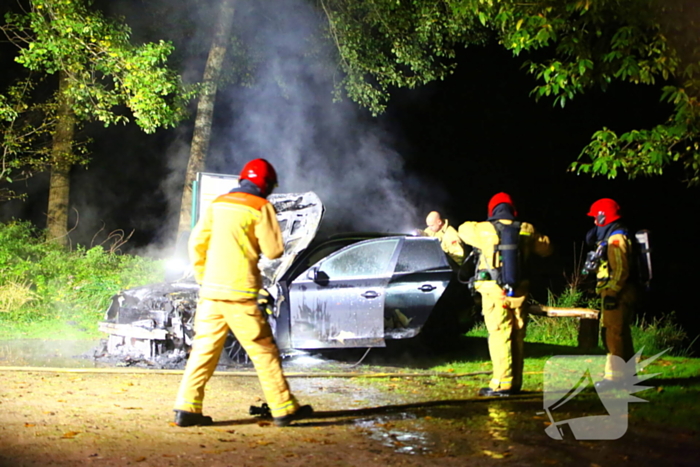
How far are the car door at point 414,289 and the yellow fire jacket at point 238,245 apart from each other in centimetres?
303

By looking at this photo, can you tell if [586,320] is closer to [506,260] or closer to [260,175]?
[506,260]

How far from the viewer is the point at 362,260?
8.22 metres

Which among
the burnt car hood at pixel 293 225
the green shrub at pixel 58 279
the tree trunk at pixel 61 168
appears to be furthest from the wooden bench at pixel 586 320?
the tree trunk at pixel 61 168

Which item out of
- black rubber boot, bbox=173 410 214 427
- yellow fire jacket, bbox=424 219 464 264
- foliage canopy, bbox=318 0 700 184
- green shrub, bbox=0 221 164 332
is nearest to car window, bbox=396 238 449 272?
yellow fire jacket, bbox=424 219 464 264

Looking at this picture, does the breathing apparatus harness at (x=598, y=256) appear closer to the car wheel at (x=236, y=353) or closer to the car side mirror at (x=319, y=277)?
the car side mirror at (x=319, y=277)

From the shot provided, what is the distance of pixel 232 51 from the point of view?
52.4ft

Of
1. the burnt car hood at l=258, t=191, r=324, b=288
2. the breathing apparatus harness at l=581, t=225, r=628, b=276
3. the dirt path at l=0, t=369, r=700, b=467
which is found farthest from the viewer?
the burnt car hood at l=258, t=191, r=324, b=288

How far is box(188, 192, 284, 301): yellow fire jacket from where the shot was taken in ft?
16.3

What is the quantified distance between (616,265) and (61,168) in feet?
45.0

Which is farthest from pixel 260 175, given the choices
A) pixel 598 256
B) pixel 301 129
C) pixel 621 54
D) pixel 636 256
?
pixel 301 129

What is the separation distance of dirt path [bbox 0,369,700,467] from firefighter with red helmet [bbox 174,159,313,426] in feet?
0.71

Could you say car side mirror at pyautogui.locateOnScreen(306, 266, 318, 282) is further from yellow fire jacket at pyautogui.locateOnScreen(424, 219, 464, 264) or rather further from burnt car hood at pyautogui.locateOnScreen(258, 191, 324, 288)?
yellow fire jacket at pyautogui.locateOnScreen(424, 219, 464, 264)

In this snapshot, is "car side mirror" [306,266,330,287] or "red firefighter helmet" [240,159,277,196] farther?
"car side mirror" [306,266,330,287]

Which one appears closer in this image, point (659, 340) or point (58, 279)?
point (659, 340)
